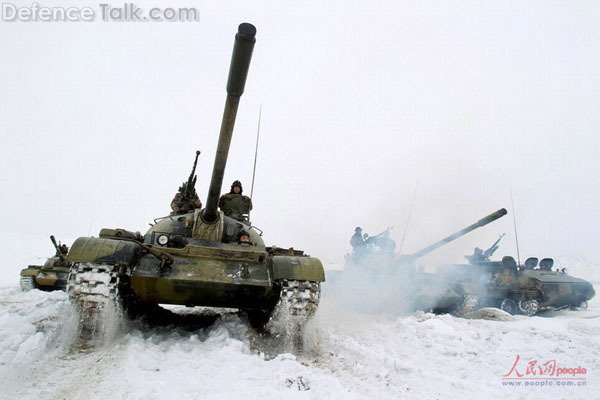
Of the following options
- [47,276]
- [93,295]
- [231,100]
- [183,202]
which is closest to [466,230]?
[183,202]

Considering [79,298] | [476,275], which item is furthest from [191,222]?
[476,275]

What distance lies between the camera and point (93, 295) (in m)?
5.32

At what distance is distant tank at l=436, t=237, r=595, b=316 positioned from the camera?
43.9 ft

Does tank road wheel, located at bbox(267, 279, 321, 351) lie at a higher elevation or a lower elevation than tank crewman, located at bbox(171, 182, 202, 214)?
lower

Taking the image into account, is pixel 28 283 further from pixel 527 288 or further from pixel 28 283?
pixel 527 288

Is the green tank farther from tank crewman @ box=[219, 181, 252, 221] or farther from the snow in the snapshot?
tank crewman @ box=[219, 181, 252, 221]

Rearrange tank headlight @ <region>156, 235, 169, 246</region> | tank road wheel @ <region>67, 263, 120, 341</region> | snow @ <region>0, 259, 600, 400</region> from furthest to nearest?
tank headlight @ <region>156, 235, 169, 246</region>
tank road wheel @ <region>67, 263, 120, 341</region>
snow @ <region>0, 259, 600, 400</region>

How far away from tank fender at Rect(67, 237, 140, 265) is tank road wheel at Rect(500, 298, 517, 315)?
12.7 metres

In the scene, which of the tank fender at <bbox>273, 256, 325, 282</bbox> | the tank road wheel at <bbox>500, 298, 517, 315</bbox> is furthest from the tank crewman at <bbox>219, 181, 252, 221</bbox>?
the tank road wheel at <bbox>500, 298, 517, 315</bbox>

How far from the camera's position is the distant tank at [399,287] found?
12.1 meters

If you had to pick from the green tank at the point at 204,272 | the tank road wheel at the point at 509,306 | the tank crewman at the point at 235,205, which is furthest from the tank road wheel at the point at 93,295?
the tank road wheel at the point at 509,306

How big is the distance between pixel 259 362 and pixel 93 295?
243 centimetres

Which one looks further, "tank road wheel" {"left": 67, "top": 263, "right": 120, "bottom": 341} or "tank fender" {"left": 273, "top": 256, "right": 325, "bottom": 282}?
"tank fender" {"left": 273, "top": 256, "right": 325, "bottom": 282}

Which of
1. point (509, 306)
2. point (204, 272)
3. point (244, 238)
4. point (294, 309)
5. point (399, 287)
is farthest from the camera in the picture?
point (509, 306)
